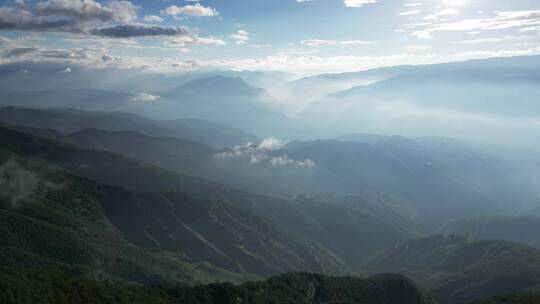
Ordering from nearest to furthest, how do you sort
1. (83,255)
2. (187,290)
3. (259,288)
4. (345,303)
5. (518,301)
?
(187,290) < (518,301) < (259,288) < (345,303) < (83,255)

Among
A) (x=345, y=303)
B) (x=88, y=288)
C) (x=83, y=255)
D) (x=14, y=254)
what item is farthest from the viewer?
(x=83, y=255)

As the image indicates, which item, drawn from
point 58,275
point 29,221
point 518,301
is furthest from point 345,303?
point 29,221

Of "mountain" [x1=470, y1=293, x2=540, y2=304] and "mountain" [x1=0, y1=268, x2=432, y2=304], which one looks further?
"mountain" [x1=470, y1=293, x2=540, y2=304]

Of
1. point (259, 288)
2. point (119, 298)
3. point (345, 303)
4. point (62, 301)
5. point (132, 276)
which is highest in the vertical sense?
point (62, 301)

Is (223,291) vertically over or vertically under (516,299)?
over

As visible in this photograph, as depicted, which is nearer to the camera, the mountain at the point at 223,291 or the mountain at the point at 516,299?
the mountain at the point at 223,291

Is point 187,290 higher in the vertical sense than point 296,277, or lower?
higher

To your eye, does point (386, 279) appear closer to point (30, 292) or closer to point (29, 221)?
point (30, 292)

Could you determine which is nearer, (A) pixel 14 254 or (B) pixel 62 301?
(B) pixel 62 301
